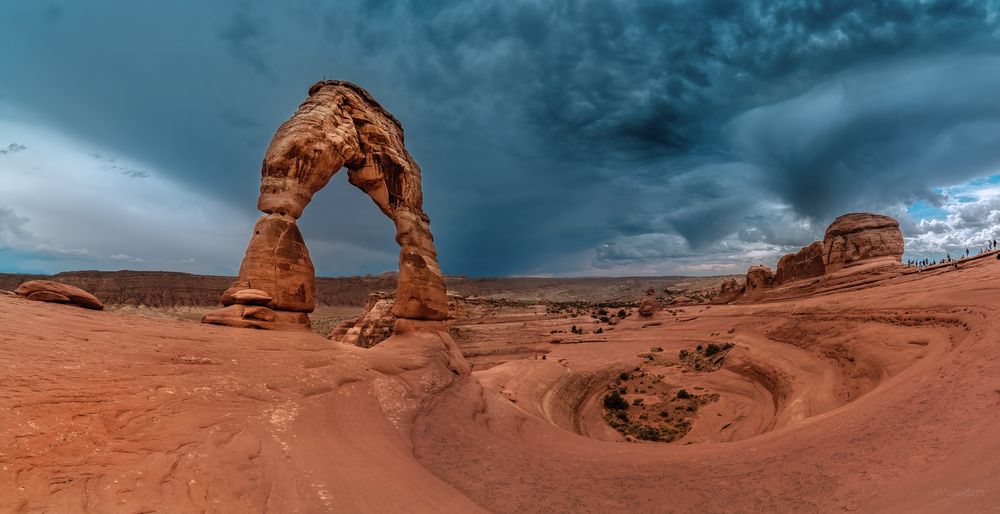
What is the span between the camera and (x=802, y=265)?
38062mm

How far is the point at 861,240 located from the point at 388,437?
39826 millimetres

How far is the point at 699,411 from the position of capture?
709 inches

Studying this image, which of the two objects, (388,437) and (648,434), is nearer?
(388,437)

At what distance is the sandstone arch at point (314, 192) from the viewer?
472 inches

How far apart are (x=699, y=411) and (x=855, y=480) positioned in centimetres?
1387

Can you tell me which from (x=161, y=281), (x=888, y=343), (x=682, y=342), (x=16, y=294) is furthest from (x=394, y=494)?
(x=161, y=281)

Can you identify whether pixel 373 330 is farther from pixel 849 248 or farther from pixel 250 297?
pixel 849 248

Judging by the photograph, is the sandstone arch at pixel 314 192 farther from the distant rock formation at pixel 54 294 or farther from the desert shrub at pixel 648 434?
the desert shrub at pixel 648 434

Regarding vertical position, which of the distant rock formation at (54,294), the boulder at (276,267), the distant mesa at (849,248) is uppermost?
the distant mesa at (849,248)

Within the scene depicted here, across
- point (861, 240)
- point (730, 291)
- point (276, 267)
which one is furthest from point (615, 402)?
point (730, 291)

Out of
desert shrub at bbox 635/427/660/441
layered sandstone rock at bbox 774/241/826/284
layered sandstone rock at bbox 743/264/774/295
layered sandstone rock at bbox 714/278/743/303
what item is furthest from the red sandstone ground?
layered sandstone rock at bbox 714/278/743/303

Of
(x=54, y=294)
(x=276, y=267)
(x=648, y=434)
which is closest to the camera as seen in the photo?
(x=54, y=294)

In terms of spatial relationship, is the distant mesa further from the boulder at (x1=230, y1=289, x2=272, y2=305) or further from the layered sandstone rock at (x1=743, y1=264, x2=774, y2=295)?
the boulder at (x1=230, y1=289, x2=272, y2=305)

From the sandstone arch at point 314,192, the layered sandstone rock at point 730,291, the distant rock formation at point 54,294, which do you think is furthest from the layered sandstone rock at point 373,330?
the layered sandstone rock at point 730,291
